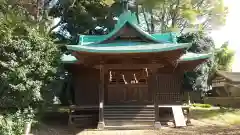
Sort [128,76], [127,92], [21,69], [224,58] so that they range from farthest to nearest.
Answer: [224,58] → [128,76] → [127,92] → [21,69]

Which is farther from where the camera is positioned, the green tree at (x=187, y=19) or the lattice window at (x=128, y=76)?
the green tree at (x=187, y=19)

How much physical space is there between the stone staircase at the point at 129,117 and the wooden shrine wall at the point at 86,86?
2976 mm

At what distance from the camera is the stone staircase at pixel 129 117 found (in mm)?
12891

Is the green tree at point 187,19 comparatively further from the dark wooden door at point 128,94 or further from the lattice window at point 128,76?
the dark wooden door at point 128,94

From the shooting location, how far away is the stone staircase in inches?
508

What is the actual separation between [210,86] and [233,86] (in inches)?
238

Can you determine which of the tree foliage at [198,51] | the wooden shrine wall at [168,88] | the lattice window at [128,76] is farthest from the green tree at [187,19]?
the lattice window at [128,76]

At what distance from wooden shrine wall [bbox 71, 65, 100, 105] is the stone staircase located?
9.76ft

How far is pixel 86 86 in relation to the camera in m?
16.4

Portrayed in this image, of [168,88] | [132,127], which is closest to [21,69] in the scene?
[132,127]

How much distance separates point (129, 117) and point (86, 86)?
4328mm

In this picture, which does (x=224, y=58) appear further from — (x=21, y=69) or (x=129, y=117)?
(x=21, y=69)

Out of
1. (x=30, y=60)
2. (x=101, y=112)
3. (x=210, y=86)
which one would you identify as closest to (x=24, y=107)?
(x=30, y=60)

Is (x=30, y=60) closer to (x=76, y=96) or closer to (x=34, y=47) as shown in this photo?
(x=34, y=47)
